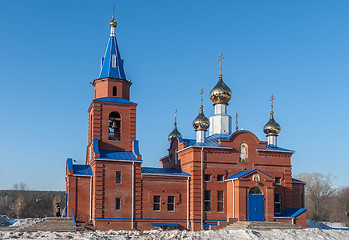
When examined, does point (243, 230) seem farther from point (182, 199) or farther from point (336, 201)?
point (336, 201)

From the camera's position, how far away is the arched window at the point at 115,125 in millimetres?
27469

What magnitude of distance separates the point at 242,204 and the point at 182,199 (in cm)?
334

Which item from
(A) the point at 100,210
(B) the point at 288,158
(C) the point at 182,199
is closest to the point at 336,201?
(B) the point at 288,158

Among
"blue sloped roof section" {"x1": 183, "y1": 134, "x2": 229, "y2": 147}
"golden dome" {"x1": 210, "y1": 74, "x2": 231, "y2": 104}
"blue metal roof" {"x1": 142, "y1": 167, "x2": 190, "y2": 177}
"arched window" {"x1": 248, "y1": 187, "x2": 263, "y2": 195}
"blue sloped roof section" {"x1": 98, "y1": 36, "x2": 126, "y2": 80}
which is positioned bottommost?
"arched window" {"x1": 248, "y1": 187, "x2": 263, "y2": 195}

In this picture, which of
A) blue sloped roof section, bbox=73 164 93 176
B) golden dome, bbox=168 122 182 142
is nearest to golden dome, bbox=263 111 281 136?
golden dome, bbox=168 122 182 142

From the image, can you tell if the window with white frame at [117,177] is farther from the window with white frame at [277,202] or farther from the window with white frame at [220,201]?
the window with white frame at [277,202]

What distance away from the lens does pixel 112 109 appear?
27.3 meters

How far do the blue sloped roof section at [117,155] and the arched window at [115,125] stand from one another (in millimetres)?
1030

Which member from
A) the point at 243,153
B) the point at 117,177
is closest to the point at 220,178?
the point at 243,153

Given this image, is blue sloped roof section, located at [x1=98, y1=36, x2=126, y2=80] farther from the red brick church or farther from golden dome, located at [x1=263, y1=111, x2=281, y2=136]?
golden dome, located at [x1=263, y1=111, x2=281, y2=136]

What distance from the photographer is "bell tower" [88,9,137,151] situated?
1063 inches

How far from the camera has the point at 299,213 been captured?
27.5 meters

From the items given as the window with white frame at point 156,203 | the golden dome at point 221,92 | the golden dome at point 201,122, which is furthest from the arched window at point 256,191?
the golden dome at point 221,92

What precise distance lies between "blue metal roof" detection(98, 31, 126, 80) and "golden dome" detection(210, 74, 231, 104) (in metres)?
5.74
